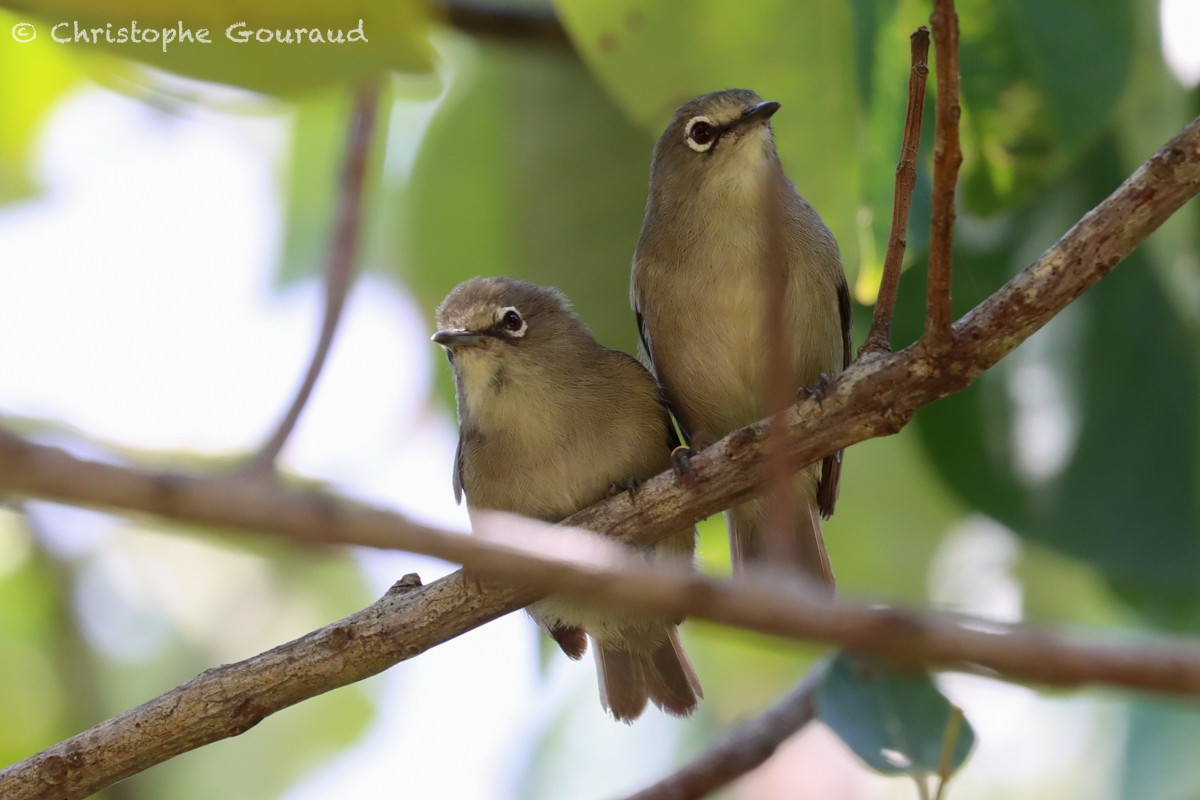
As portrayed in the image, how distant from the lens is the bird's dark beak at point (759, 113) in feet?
13.6

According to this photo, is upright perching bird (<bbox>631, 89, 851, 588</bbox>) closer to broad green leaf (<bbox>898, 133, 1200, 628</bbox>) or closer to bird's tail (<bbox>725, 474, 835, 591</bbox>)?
bird's tail (<bbox>725, 474, 835, 591</bbox>)

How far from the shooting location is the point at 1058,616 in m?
5.20

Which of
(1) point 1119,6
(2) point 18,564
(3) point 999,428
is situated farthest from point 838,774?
(2) point 18,564

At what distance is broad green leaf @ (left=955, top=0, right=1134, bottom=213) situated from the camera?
407 cm

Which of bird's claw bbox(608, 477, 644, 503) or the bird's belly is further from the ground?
the bird's belly

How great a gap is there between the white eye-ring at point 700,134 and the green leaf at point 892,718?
187cm

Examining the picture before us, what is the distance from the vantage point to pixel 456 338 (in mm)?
4387

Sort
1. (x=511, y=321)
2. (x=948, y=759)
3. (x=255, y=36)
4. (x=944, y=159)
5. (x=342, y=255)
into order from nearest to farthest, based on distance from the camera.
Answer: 1. (x=342, y=255)
2. (x=944, y=159)
3. (x=255, y=36)
4. (x=948, y=759)
5. (x=511, y=321)

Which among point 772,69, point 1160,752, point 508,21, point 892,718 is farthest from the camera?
point 508,21

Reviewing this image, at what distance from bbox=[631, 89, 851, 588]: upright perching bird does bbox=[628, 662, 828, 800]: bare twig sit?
1.70 feet

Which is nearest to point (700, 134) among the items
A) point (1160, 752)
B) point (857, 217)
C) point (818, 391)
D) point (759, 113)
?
point (759, 113)

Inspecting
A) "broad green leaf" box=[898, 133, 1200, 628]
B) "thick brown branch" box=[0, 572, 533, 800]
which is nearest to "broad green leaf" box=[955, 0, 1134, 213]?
"broad green leaf" box=[898, 133, 1200, 628]

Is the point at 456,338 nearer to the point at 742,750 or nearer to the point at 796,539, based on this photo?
the point at 796,539

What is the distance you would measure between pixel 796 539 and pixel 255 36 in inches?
95.5
